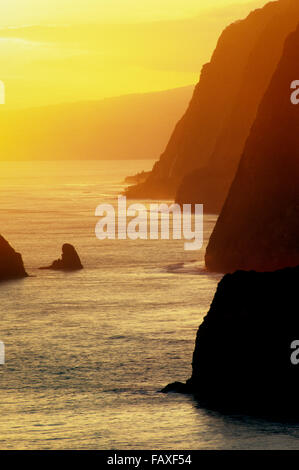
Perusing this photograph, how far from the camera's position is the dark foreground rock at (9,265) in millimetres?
121000

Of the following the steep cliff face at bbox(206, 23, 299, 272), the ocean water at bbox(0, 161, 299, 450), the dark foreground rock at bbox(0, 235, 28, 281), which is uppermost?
the steep cliff face at bbox(206, 23, 299, 272)

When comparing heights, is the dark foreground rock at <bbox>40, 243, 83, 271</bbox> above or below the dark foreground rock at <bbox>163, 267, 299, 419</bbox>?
above

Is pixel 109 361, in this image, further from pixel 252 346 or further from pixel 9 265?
pixel 9 265

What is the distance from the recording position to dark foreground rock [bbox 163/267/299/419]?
183 feet

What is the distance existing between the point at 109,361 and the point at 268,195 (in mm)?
46973

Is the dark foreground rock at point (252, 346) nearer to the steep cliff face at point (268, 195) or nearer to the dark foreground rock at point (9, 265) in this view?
Result: the steep cliff face at point (268, 195)

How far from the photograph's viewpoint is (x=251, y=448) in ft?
163

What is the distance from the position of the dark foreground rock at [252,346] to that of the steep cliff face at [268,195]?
5229 centimetres

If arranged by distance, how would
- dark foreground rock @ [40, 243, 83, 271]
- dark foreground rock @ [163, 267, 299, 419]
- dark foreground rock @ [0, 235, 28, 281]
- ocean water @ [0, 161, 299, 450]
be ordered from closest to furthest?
ocean water @ [0, 161, 299, 450] < dark foreground rock @ [163, 267, 299, 419] < dark foreground rock @ [0, 235, 28, 281] < dark foreground rock @ [40, 243, 83, 271]

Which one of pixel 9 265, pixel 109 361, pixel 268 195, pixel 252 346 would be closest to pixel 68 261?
pixel 9 265

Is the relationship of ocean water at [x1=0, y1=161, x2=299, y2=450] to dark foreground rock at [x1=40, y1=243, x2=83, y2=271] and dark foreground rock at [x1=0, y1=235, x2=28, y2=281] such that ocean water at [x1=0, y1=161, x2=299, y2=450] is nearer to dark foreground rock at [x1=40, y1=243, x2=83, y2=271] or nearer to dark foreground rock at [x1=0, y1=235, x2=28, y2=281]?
dark foreground rock at [x1=40, y1=243, x2=83, y2=271]

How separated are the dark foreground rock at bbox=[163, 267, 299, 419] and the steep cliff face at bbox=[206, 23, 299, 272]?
5229 cm

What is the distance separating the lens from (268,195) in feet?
378

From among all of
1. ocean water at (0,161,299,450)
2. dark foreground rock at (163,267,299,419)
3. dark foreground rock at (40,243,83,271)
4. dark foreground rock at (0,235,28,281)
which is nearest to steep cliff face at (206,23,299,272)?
ocean water at (0,161,299,450)
